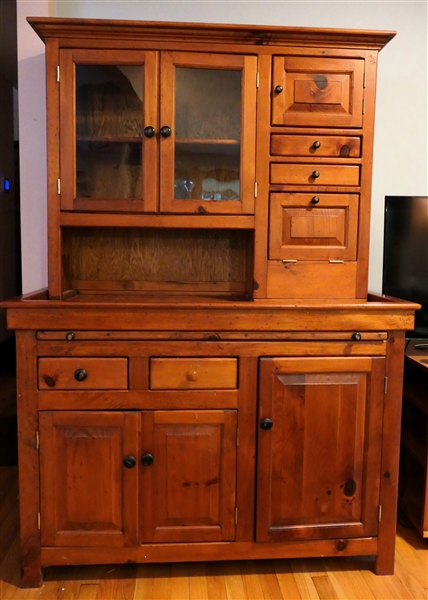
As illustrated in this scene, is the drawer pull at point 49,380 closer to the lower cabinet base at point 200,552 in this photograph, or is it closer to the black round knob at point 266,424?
the lower cabinet base at point 200,552

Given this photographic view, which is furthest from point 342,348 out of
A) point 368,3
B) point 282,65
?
point 368,3

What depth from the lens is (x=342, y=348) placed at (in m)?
1.59

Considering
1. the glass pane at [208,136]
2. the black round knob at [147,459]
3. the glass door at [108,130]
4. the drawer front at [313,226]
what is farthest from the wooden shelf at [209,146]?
the black round knob at [147,459]

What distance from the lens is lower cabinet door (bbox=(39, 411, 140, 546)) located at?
5.08 ft

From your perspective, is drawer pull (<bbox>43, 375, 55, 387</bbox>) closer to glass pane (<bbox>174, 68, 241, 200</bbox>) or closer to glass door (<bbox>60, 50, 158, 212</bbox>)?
glass door (<bbox>60, 50, 158, 212</bbox>)

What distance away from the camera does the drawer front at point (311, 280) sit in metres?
1.64

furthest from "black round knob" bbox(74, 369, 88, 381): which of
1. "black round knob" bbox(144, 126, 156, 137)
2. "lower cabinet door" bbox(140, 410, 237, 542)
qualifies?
"black round knob" bbox(144, 126, 156, 137)

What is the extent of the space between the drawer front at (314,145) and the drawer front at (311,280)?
0.37 meters

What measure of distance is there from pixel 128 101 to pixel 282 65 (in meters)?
0.52

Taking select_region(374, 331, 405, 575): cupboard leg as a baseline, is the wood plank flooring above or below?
below

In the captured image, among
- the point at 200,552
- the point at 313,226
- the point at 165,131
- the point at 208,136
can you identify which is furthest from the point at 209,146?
the point at 200,552

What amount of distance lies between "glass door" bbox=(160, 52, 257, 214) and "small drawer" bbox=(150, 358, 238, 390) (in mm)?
501

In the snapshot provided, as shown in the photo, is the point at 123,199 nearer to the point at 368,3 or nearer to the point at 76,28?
the point at 76,28

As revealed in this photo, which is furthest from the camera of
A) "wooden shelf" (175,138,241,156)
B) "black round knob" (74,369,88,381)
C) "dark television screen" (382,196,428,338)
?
"dark television screen" (382,196,428,338)
